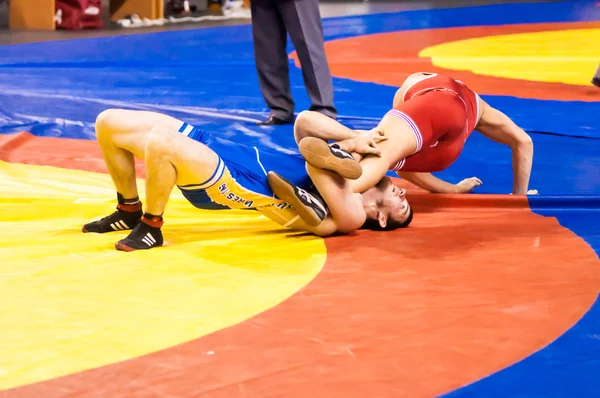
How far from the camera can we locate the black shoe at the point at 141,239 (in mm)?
2744

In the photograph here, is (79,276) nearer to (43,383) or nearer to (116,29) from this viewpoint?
(43,383)

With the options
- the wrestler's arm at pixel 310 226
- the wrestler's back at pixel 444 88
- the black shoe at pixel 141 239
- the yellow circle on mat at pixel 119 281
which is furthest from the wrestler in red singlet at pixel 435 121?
the black shoe at pixel 141 239

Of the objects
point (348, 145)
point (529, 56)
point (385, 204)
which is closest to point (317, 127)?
point (348, 145)

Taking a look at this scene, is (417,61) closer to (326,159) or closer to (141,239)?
(326,159)

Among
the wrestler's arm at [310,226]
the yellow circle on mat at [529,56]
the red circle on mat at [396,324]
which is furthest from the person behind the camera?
the yellow circle on mat at [529,56]

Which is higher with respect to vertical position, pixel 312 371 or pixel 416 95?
pixel 416 95

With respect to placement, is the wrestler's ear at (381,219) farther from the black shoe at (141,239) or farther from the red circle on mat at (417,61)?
the red circle on mat at (417,61)

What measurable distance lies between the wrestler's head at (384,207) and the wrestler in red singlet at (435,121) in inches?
6.3

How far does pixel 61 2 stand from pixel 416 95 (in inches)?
288

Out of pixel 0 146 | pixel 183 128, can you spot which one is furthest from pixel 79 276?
pixel 0 146

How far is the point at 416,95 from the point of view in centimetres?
342

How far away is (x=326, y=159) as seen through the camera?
281 centimetres

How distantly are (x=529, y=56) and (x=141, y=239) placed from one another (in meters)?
4.79

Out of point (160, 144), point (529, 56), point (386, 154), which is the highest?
point (160, 144)
